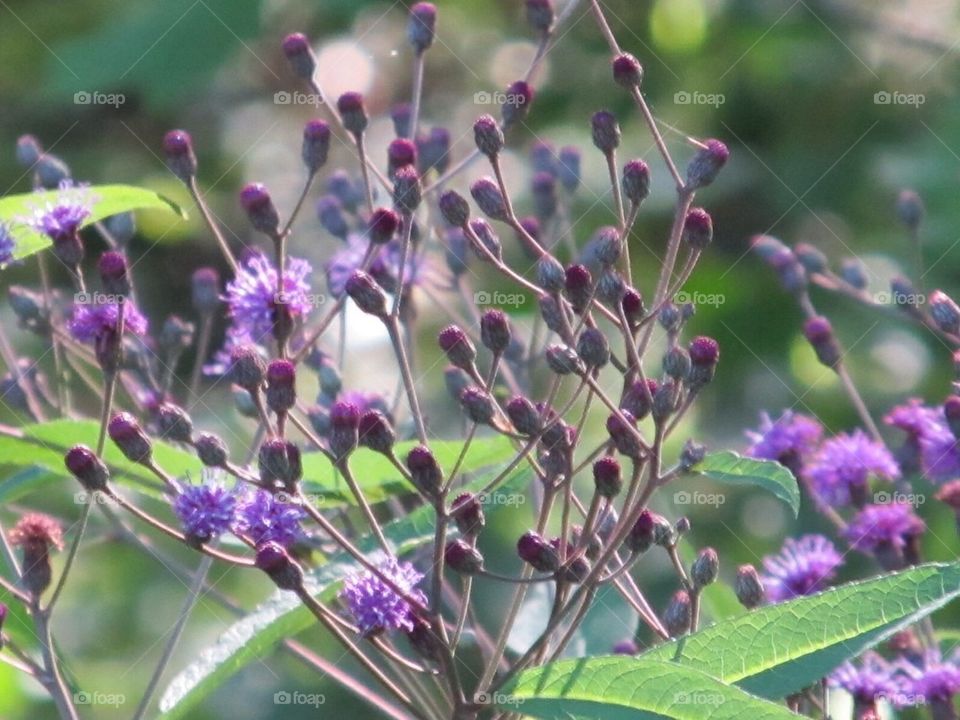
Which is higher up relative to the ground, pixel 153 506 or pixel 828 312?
pixel 828 312

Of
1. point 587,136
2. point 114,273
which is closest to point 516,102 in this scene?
point 114,273

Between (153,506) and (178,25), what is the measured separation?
1167 mm

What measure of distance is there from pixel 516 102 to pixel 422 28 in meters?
0.34

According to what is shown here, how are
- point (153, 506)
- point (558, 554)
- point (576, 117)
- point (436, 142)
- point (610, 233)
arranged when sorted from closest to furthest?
point (558, 554), point (610, 233), point (436, 142), point (153, 506), point (576, 117)

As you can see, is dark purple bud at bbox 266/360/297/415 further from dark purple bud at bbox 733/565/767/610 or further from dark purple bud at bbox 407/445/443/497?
dark purple bud at bbox 733/565/767/610

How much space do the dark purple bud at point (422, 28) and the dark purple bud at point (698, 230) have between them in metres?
0.65

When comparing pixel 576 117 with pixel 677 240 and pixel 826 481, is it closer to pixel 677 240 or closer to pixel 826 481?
pixel 826 481

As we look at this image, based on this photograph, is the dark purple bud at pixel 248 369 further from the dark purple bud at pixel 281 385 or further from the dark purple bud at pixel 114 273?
the dark purple bud at pixel 114 273

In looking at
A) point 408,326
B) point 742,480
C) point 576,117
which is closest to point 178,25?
point 576,117

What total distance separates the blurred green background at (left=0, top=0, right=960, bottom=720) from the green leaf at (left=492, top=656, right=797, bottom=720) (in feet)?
6.97

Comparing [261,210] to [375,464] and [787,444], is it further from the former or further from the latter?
[787,444]

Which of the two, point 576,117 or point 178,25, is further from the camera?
point 576,117

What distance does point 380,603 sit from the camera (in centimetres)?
122

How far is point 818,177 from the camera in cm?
389
